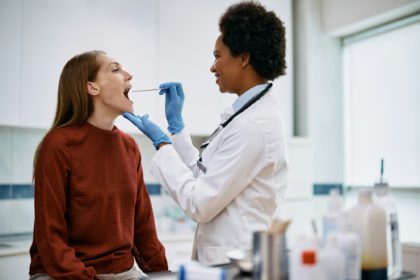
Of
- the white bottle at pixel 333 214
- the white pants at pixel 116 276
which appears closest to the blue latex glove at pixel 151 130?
the white pants at pixel 116 276

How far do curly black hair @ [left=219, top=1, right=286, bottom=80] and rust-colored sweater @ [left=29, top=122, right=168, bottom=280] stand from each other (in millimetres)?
620

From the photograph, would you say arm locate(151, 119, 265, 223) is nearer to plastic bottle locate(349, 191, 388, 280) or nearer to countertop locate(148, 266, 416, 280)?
countertop locate(148, 266, 416, 280)

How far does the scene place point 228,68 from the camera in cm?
165

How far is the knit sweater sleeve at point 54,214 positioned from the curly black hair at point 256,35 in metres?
0.72

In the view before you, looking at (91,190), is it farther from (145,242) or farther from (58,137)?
(145,242)

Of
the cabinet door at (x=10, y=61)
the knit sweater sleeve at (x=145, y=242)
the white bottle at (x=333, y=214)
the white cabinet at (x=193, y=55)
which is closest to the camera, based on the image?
the white bottle at (x=333, y=214)

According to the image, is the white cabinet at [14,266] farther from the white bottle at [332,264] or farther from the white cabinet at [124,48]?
the white bottle at [332,264]

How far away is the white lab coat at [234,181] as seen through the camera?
1.42m

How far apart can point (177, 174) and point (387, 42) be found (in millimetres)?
2694

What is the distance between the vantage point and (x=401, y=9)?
3207mm

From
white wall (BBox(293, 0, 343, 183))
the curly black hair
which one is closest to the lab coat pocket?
the curly black hair

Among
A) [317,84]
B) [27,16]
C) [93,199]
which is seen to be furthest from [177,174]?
[317,84]

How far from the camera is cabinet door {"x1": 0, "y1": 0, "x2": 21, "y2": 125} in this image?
251 cm

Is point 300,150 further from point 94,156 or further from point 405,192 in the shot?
point 94,156
